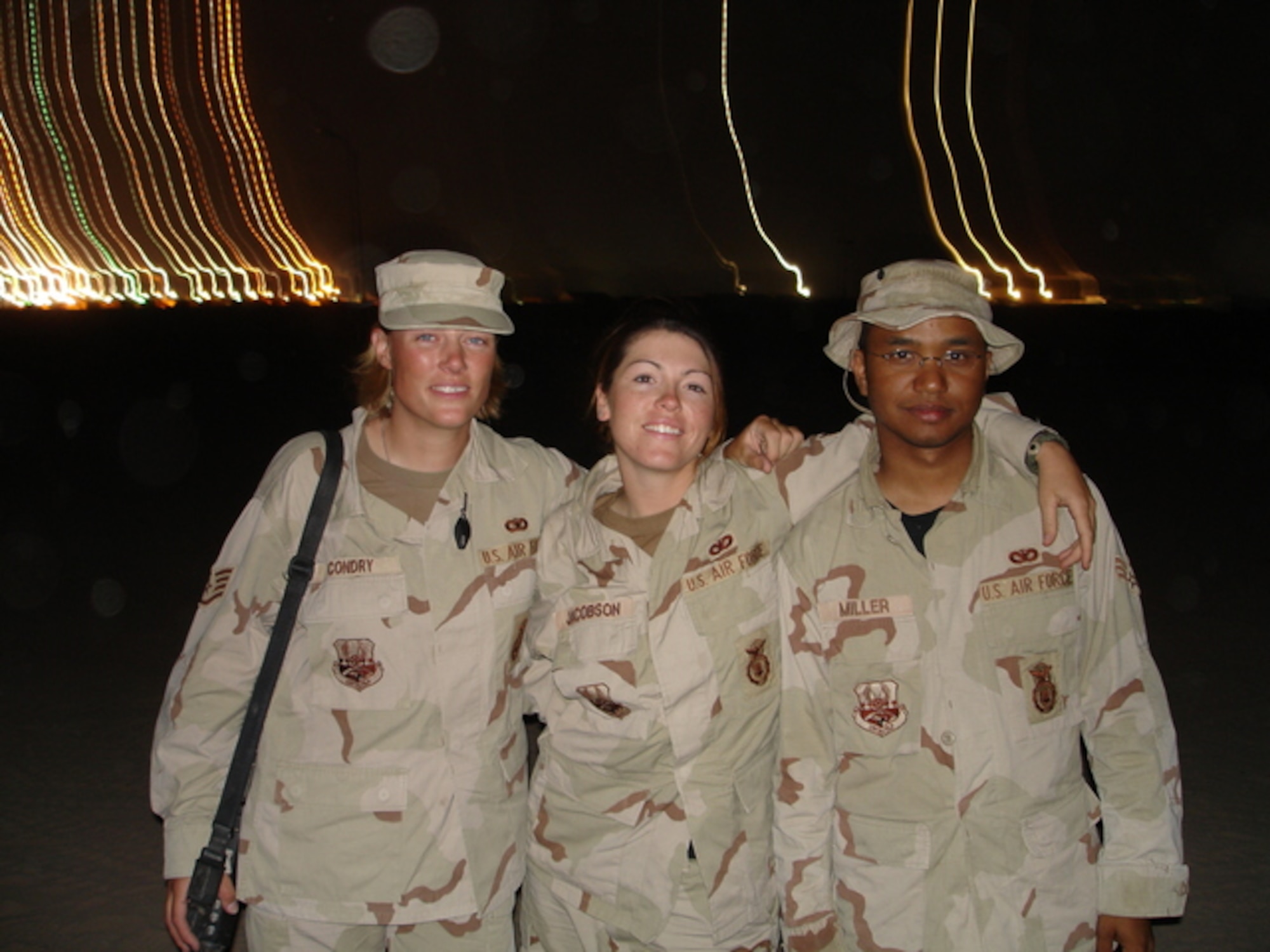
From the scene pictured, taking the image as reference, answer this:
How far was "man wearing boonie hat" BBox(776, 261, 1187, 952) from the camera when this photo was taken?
2.36 metres

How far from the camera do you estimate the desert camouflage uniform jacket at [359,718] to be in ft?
8.57

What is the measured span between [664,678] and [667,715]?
90 millimetres

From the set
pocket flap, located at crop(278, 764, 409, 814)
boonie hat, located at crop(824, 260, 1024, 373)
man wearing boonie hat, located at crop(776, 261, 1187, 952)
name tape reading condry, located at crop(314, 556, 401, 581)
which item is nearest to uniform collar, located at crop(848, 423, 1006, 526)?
man wearing boonie hat, located at crop(776, 261, 1187, 952)

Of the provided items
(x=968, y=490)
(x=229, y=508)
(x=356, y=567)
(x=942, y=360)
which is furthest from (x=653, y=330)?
(x=229, y=508)

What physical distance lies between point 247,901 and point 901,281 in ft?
7.89

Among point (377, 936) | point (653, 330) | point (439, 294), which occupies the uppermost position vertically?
point (439, 294)

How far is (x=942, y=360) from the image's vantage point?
2553 millimetres

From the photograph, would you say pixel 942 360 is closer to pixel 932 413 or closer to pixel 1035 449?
pixel 932 413

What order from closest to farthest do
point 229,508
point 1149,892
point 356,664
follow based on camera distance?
1. point 1149,892
2. point 356,664
3. point 229,508

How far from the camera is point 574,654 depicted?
8.41 ft

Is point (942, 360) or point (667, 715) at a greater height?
point (942, 360)

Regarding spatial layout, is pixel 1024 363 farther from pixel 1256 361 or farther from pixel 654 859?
pixel 654 859

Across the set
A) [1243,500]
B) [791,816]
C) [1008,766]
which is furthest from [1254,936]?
[1243,500]

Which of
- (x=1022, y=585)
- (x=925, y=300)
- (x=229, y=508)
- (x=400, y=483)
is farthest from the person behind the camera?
(x=229, y=508)
